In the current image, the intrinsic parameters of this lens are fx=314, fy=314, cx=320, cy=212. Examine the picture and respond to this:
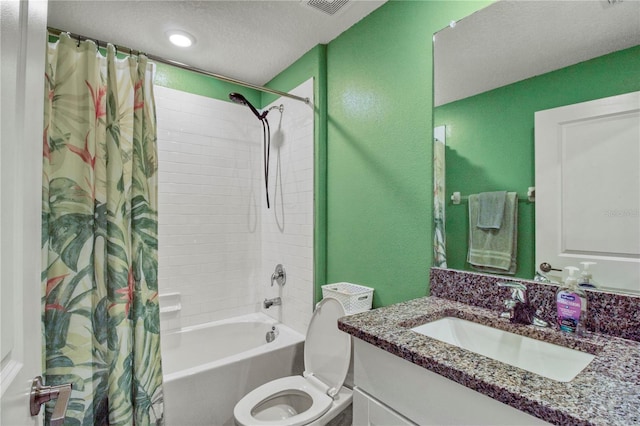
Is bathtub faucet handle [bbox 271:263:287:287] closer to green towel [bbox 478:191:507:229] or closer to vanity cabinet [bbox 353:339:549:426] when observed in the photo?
vanity cabinet [bbox 353:339:549:426]

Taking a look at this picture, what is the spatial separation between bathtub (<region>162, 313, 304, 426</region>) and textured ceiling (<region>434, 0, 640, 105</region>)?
69.1 inches

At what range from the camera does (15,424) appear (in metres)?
0.53

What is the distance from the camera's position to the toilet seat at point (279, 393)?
139cm

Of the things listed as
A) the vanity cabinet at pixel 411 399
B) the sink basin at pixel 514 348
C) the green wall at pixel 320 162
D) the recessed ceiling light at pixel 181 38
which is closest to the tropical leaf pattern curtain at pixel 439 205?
the sink basin at pixel 514 348

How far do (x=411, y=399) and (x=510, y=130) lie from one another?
1.03m

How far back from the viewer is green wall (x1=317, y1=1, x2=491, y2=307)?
150 centimetres

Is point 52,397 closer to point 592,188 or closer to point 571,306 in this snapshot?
A: point 571,306

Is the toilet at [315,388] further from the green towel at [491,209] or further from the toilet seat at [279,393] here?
the green towel at [491,209]

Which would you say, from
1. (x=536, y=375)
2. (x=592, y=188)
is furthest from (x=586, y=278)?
(x=536, y=375)

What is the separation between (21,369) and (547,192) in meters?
1.50

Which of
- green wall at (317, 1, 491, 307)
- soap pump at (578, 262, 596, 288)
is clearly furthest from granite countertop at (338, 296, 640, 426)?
green wall at (317, 1, 491, 307)

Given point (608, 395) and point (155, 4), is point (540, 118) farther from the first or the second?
point (155, 4)

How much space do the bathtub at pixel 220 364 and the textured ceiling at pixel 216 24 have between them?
200cm

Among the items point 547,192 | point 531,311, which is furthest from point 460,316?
point 547,192
